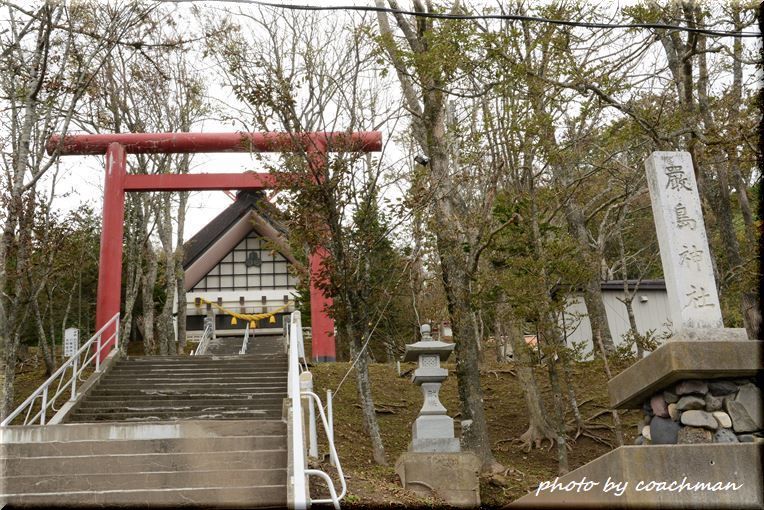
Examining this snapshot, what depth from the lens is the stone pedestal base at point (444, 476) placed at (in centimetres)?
763

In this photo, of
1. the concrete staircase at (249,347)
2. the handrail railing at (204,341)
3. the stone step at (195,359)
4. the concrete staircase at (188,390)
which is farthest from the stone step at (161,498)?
the concrete staircase at (249,347)

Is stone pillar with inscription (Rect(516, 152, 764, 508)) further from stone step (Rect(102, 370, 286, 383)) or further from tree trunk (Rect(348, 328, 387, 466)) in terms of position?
stone step (Rect(102, 370, 286, 383))

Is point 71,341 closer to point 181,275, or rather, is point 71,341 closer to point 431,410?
point 181,275

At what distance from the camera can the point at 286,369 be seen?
1191 centimetres

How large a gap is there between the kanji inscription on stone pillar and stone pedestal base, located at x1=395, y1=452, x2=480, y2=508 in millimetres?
3497

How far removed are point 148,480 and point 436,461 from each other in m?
3.33

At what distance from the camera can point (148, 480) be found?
6059 mm

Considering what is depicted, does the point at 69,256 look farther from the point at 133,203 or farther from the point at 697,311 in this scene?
the point at 697,311

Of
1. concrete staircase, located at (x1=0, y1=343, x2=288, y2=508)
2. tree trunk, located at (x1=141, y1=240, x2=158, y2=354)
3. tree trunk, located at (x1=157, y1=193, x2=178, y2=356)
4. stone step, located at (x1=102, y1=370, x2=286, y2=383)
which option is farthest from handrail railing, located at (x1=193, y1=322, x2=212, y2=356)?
concrete staircase, located at (x1=0, y1=343, x2=288, y2=508)

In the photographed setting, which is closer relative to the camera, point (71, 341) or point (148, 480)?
point (148, 480)

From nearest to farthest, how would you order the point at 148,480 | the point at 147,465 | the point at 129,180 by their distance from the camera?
1. the point at 148,480
2. the point at 147,465
3. the point at 129,180

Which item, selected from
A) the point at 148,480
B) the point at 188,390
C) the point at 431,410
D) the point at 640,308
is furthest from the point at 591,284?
the point at 148,480

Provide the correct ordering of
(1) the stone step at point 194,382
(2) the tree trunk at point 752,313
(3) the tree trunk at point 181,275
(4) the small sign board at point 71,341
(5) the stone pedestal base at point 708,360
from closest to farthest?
(5) the stone pedestal base at point 708,360 < (2) the tree trunk at point 752,313 < (1) the stone step at point 194,382 < (4) the small sign board at point 71,341 < (3) the tree trunk at point 181,275

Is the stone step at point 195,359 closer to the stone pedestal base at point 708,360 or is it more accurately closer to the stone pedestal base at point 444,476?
the stone pedestal base at point 444,476
